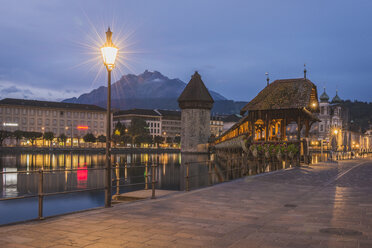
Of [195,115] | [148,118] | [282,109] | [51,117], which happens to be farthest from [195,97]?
[148,118]

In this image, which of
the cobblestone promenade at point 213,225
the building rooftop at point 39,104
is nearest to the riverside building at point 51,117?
the building rooftop at point 39,104

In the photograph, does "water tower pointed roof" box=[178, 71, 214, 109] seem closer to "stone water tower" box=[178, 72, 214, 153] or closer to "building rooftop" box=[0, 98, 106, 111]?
"stone water tower" box=[178, 72, 214, 153]

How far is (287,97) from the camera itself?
136 ft

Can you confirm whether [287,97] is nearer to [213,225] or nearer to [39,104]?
[213,225]

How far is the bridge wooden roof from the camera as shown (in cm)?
4006

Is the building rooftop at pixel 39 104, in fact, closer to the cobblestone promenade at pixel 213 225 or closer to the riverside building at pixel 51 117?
the riverside building at pixel 51 117

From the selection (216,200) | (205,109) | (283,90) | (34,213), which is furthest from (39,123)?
Answer: (216,200)

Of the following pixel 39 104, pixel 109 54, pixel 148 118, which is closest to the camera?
pixel 109 54

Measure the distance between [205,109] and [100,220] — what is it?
253 feet

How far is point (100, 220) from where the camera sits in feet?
26.0

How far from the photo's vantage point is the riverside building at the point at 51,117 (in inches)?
4621

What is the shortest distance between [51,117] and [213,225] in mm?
124977

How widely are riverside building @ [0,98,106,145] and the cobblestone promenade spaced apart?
351 feet

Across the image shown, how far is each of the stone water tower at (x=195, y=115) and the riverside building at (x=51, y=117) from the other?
141 ft
